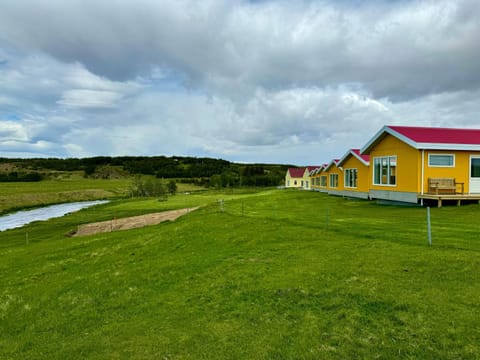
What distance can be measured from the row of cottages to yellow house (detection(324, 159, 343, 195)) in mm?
9433

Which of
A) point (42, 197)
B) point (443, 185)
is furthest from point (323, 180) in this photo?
point (42, 197)

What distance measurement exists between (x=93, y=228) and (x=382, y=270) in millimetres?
25777

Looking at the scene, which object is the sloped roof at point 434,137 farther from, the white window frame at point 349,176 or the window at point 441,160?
the white window frame at point 349,176

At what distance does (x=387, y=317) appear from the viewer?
5180mm

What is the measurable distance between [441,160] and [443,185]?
1.62 m

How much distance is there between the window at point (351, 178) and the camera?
31.4 m

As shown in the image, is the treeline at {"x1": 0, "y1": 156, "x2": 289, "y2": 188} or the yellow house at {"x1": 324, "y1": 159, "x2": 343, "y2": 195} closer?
the yellow house at {"x1": 324, "y1": 159, "x2": 343, "y2": 195}

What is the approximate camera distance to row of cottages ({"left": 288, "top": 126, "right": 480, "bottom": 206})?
65.6 feet

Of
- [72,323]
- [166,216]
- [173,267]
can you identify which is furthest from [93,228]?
[72,323]

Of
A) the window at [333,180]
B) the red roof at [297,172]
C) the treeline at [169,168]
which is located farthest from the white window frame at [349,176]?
the treeline at [169,168]

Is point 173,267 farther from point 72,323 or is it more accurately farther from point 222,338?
point 222,338

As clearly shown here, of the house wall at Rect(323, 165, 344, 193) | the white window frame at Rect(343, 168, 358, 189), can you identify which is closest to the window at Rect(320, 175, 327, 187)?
the house wall at Rect(323, 165, 344, 193)

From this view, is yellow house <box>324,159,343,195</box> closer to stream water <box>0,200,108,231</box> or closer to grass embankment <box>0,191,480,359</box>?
grass embankment <box>0,191,480,359</box>

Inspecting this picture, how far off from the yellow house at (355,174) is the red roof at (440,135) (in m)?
6.07
